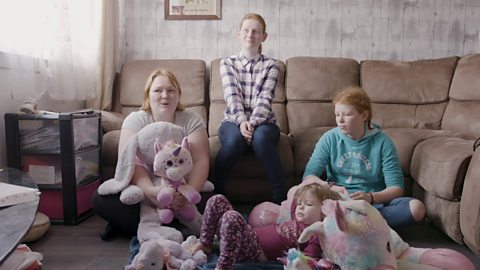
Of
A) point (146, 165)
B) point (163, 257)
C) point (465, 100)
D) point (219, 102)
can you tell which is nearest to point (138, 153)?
point (146, 165)

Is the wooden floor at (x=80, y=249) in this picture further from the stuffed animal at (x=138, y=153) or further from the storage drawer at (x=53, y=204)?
the stuffed animal at (x=138, y=153)

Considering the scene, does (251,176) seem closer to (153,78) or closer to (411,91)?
(153,78)

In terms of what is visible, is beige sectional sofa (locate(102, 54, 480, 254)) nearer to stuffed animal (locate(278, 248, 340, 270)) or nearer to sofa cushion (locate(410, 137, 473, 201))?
sofa cushion (locate(410, 137, 473, 201))

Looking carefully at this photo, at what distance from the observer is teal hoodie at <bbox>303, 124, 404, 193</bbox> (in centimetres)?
179

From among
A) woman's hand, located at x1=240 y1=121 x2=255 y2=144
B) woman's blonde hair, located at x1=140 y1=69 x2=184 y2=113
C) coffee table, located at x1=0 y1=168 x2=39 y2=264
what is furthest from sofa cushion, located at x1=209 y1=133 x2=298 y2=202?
coffee table, located at x1=0 y1=168 x2=39 y2=264

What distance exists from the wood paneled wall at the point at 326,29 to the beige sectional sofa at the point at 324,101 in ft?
0.77

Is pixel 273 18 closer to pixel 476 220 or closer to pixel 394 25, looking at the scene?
pixel 394 25

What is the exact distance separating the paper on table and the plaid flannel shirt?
3.96 ft

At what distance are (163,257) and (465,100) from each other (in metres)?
2.10

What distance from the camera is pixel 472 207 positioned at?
1.54 meters

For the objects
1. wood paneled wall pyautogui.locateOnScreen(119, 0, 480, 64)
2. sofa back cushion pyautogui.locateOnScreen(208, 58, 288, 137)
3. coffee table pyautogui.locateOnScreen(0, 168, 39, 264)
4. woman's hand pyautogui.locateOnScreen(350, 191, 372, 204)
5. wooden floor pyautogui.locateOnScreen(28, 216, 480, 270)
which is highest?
wood paneled wall pyautogui.locateOnScreen(119, 0, 480, 64)

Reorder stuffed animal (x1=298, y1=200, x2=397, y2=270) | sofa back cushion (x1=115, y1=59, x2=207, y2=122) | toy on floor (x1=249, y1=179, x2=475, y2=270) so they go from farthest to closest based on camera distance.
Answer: sofa back cushion (x1=115, y1=59, x2=207, y2=122)
toy on floor (x1=249, y1=179, x2=475, y2=270)
stuffed animal (x1=298, y1=200, x2=397, y2=270)

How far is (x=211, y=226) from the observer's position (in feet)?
4.73

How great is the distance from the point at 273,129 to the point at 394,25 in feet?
4.93
